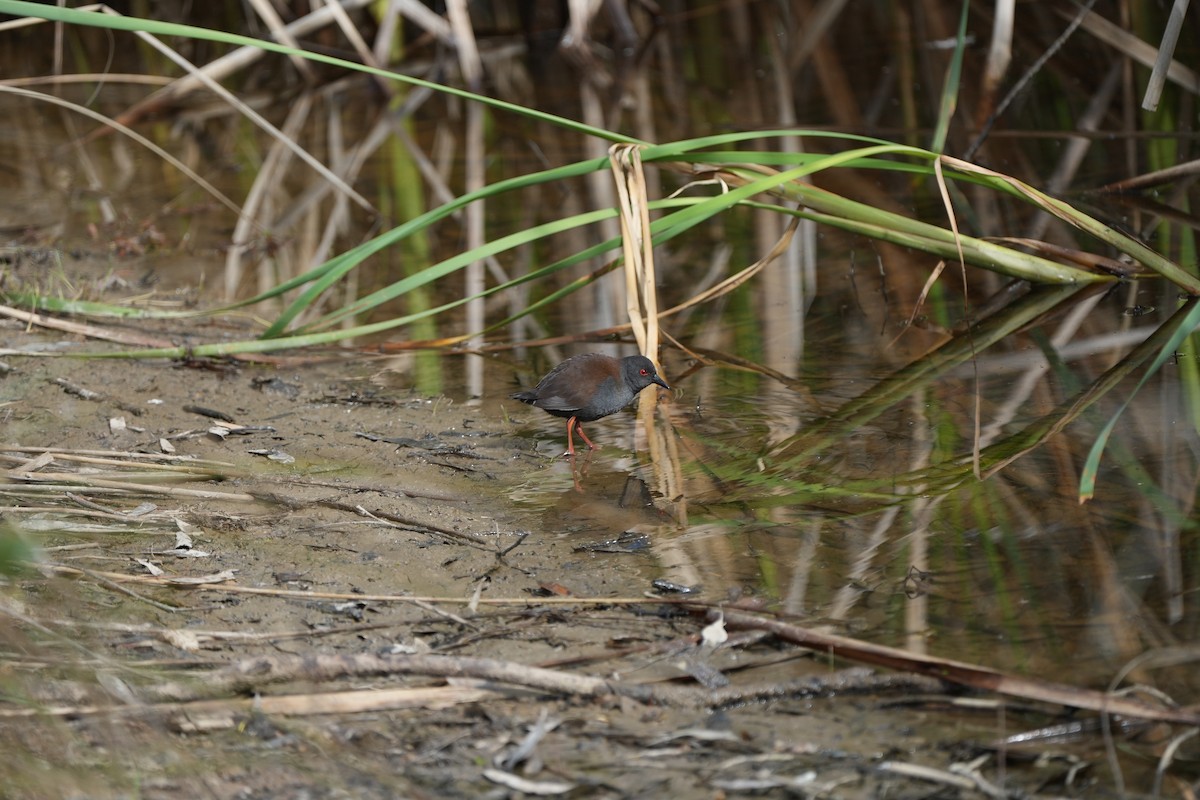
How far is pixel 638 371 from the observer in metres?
4.41

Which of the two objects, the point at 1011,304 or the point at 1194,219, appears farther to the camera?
the point at 1194,219

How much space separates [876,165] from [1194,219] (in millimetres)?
2611

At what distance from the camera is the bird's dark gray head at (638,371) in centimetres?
440

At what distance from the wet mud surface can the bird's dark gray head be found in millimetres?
335

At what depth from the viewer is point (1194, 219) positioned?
6156mm

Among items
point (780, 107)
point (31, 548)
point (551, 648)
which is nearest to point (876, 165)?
point (551, 648)

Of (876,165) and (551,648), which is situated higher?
(876,165)

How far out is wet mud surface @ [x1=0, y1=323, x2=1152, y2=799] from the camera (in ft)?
7.74

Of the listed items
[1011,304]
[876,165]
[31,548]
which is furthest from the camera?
[1011,304]

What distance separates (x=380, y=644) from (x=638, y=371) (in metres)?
1.81

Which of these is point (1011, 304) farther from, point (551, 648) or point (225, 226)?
point (225, 226)

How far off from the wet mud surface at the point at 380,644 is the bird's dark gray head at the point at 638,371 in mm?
335

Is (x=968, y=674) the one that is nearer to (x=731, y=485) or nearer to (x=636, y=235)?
(x=731, y=485)

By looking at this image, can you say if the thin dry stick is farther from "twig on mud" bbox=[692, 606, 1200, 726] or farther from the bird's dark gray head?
"twig on mud" bbox=[692, 606, 1200, 726]
